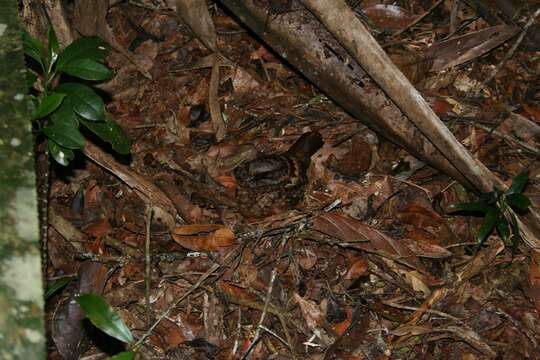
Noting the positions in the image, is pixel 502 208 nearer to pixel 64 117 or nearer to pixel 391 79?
pixel 391 79

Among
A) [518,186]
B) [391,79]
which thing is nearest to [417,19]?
[391,79]

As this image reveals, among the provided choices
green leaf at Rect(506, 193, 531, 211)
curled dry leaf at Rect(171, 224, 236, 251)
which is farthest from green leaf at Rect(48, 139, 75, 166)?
green leaf at Rect(506, 193, 531, 211)

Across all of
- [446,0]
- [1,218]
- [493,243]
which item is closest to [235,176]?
[493,243]

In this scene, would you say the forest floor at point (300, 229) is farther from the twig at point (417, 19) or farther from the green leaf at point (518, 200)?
the green leaf at point (518, 200)

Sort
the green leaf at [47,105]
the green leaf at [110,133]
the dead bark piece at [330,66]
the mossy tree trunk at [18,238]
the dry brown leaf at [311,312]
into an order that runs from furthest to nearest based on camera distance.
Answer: the dead bark piece at [330,66]
the dry brown leaf at [311,312]
the green leaf at [110,133]
the green leaf at [47,105]
the mossy tree trunk at [18,238]

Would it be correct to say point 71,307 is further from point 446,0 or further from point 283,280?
point 446,0

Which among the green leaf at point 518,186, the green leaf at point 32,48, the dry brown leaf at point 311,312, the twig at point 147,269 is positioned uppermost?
the green leaf at point 32,48

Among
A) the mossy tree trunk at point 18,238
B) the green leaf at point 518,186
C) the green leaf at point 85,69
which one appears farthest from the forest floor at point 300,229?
the mossy tree trunk at point 18,238
